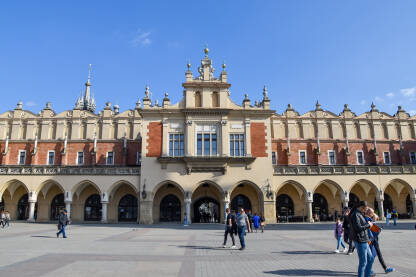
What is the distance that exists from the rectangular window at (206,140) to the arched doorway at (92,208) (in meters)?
13.9

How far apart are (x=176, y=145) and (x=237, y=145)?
6.43 metres

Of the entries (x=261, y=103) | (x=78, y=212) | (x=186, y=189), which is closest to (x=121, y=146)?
(x=78, y=212)

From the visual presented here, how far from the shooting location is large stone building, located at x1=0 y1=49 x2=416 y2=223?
1288 inches

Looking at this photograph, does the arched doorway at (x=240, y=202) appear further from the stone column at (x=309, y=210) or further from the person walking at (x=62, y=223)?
the person walking at (x=62, y=223)

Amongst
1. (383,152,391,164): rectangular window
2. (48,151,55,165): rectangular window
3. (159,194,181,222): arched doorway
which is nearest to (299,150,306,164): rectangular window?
(383,152,391,164): rectangular window

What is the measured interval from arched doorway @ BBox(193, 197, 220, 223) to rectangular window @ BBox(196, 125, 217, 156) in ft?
19.4

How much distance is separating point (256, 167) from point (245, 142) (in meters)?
2.85

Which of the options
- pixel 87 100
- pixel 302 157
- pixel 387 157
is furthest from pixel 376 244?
pixel 87 100

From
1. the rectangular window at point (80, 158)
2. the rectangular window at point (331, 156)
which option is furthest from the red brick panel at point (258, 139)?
the rectangular window at point (80, 158)

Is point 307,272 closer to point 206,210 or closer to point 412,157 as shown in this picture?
point 206,210

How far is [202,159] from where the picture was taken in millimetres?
32031

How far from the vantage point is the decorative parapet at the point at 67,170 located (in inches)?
1320

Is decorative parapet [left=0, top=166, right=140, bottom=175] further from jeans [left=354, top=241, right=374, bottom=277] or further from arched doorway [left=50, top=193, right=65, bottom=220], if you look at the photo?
jeans [left=354, top=241, right=374, bottom=277]

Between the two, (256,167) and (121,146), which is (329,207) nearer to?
(256,167)
